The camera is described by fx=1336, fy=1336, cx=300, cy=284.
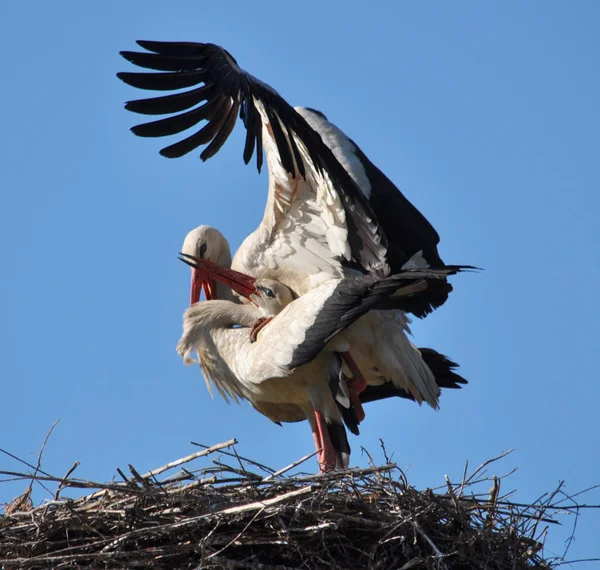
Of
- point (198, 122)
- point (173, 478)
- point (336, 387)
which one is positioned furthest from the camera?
point (336, 387)

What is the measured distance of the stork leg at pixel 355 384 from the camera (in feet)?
22.9

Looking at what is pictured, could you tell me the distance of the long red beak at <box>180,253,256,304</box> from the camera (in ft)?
23.5

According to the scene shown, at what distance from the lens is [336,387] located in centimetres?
681

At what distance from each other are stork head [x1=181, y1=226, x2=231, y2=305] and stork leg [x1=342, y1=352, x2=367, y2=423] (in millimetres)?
1228

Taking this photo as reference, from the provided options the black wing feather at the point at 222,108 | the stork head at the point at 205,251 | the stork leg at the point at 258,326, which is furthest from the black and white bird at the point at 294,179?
the stork head at the point at 205,251

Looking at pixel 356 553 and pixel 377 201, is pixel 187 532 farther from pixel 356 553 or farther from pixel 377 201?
pixel 377 201

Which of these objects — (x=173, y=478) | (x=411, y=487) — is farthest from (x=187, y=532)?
(x=411, y=487)

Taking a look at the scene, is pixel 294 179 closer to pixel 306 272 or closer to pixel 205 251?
pixel 306 272

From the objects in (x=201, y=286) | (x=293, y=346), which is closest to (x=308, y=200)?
(x=293, y=346)

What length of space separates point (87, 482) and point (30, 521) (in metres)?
0.37

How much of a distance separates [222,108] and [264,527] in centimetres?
205

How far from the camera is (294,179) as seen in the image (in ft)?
22.0

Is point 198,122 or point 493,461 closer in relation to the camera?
point 493,461

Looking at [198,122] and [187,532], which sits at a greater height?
[198,122]
